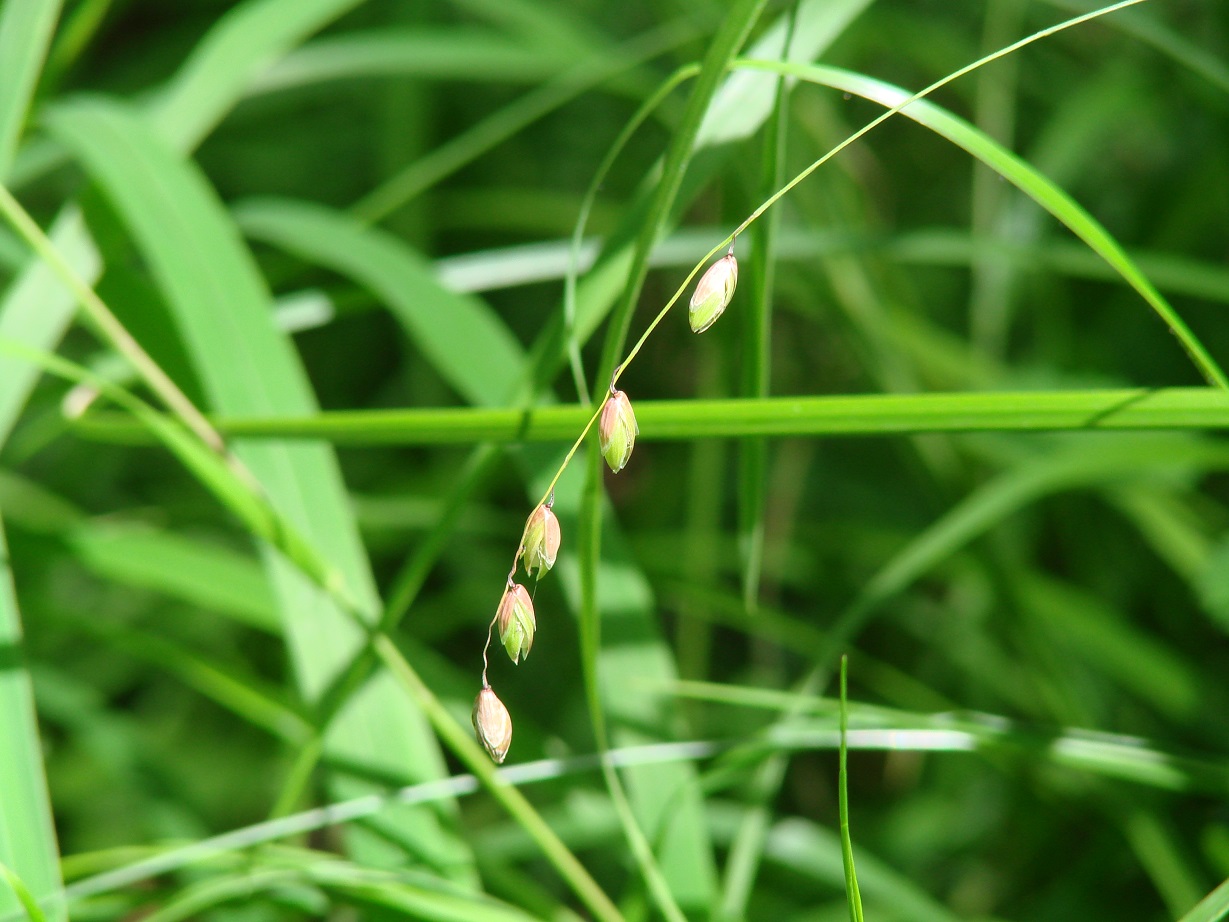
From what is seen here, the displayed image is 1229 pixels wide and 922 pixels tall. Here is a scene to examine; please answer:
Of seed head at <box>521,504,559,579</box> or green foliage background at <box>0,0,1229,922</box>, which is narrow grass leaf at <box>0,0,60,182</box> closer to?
green foliage background at <box>0,0,1229,922</box>

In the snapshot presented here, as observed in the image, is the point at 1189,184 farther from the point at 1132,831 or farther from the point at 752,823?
the point at 752,823

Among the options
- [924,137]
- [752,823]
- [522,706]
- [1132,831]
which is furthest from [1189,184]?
[522,706]

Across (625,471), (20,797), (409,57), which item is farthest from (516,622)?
(625,471)

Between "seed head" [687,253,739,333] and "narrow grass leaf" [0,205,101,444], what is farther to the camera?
"narrow grass leaf" [0,205,101,444]

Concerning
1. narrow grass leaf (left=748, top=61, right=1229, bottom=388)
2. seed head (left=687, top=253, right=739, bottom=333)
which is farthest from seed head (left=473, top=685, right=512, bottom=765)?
narrow grass leaf (left=748, top=61, right=1229, bottom=388)

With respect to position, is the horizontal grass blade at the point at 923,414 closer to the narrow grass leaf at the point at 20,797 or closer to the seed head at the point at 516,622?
the seed head at the point at 516,622

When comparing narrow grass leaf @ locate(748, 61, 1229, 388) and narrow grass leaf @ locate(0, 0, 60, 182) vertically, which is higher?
narrow grass leaf @ locate(0, 0, 60, 182)
